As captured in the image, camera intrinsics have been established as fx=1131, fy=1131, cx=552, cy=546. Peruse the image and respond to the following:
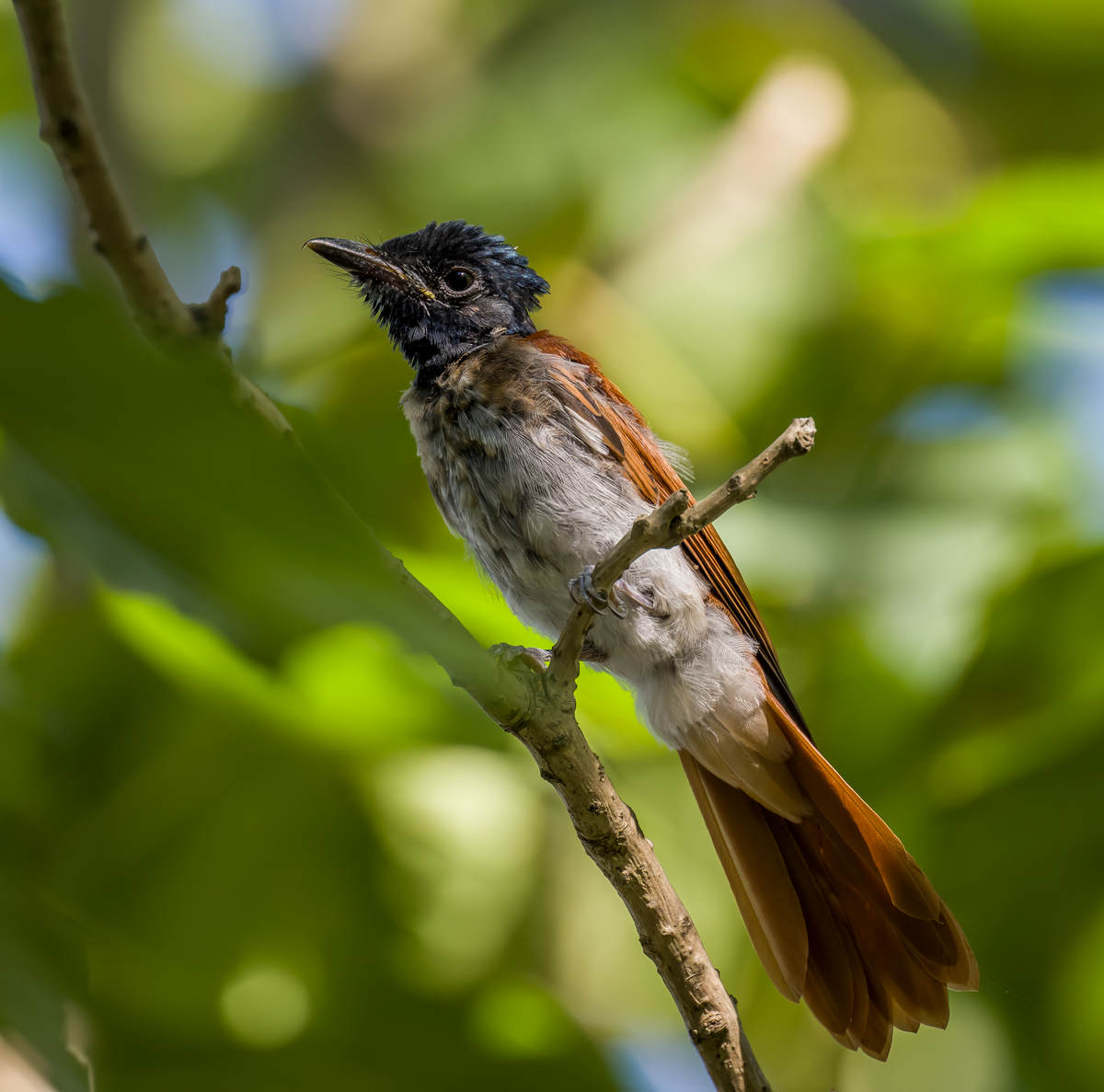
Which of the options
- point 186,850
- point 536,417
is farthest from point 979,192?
point 186,850

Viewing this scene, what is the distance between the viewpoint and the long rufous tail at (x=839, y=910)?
8.00 ft

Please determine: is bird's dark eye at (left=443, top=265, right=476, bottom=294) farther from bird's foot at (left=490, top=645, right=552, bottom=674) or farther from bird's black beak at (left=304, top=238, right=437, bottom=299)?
bird's foot at (left=490, top=645, right=552, bottom=674)

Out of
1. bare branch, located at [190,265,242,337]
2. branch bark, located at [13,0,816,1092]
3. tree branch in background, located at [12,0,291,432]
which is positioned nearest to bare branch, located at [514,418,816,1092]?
branch bark, located at [13,0,816,1092]

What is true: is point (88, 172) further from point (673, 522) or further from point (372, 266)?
point (372, 266)

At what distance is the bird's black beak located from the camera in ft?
10.6

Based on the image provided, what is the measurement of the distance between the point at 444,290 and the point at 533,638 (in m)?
1.07

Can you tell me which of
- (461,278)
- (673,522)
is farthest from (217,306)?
(461,278)

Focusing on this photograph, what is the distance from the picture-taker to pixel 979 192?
3.68 meters

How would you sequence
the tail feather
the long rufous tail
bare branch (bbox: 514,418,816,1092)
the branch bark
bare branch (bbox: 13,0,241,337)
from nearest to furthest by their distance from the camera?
bare branch (bbox: 13,0,241,337) → the branch bark → bare branch (bbox: 514,418,816,1092) → the long rufous tail → the tail feather

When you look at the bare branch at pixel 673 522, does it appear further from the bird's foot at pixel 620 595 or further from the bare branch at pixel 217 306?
the bare branch at pixel 217 306

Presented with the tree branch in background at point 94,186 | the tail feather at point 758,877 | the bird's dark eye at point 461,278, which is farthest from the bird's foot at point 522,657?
the bird's dark eye at point 461,278

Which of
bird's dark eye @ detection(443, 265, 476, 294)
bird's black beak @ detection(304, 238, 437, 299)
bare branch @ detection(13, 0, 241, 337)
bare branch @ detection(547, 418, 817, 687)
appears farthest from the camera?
bird's dark eye @ detection(443, 265, 476, 294)

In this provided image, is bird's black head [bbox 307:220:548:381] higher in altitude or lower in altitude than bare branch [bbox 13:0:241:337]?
higher

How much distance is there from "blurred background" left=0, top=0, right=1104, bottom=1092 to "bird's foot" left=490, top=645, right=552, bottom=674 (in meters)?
0.13
